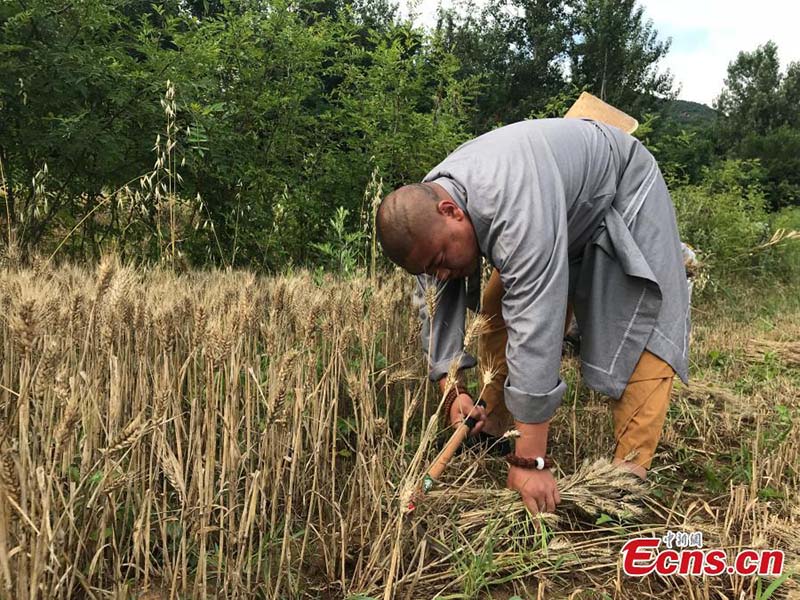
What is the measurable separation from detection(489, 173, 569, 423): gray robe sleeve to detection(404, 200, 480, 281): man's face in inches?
5.1

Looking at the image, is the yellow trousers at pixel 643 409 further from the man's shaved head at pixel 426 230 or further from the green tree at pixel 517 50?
the green tree at pixel 517 50

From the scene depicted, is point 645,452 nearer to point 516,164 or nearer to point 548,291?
point 548,291

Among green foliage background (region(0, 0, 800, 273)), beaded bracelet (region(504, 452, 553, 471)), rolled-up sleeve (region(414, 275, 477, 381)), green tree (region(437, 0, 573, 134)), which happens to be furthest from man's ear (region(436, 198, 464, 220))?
green tree (region(437, 0, 573, 134))

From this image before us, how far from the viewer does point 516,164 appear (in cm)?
195

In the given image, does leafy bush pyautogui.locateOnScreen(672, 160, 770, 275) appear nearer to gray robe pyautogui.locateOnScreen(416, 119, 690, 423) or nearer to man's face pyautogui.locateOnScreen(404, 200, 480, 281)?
gray robe pyautogui.locateOnScreen(416, 119, 690, 423)

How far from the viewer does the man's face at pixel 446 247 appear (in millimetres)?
1941

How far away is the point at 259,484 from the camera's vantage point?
152 cm

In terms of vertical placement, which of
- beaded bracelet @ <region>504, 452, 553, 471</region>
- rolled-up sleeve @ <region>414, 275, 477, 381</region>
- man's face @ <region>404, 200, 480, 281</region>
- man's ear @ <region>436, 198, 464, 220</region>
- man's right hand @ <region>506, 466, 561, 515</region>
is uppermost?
man's ear @ <region>436, 198, 464, 220</region>

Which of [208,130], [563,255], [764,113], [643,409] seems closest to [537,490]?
[643,409]

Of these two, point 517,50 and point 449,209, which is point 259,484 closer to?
point 449,209

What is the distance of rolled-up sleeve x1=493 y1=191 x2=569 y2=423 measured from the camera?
1824mm

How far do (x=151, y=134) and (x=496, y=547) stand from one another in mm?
3460

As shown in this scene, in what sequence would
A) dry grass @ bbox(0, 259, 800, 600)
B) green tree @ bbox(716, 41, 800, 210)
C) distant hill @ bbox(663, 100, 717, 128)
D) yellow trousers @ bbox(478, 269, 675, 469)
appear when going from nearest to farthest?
dry grass @ bbox(0, 259, 800, 600), yellow trousers @ bbox(478, 269, 675, 469), green tree @ bbox(716, 41, 800, 210), distant hill @ bbox(663, 100, 717, 128)

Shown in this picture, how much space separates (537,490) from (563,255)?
72cm
